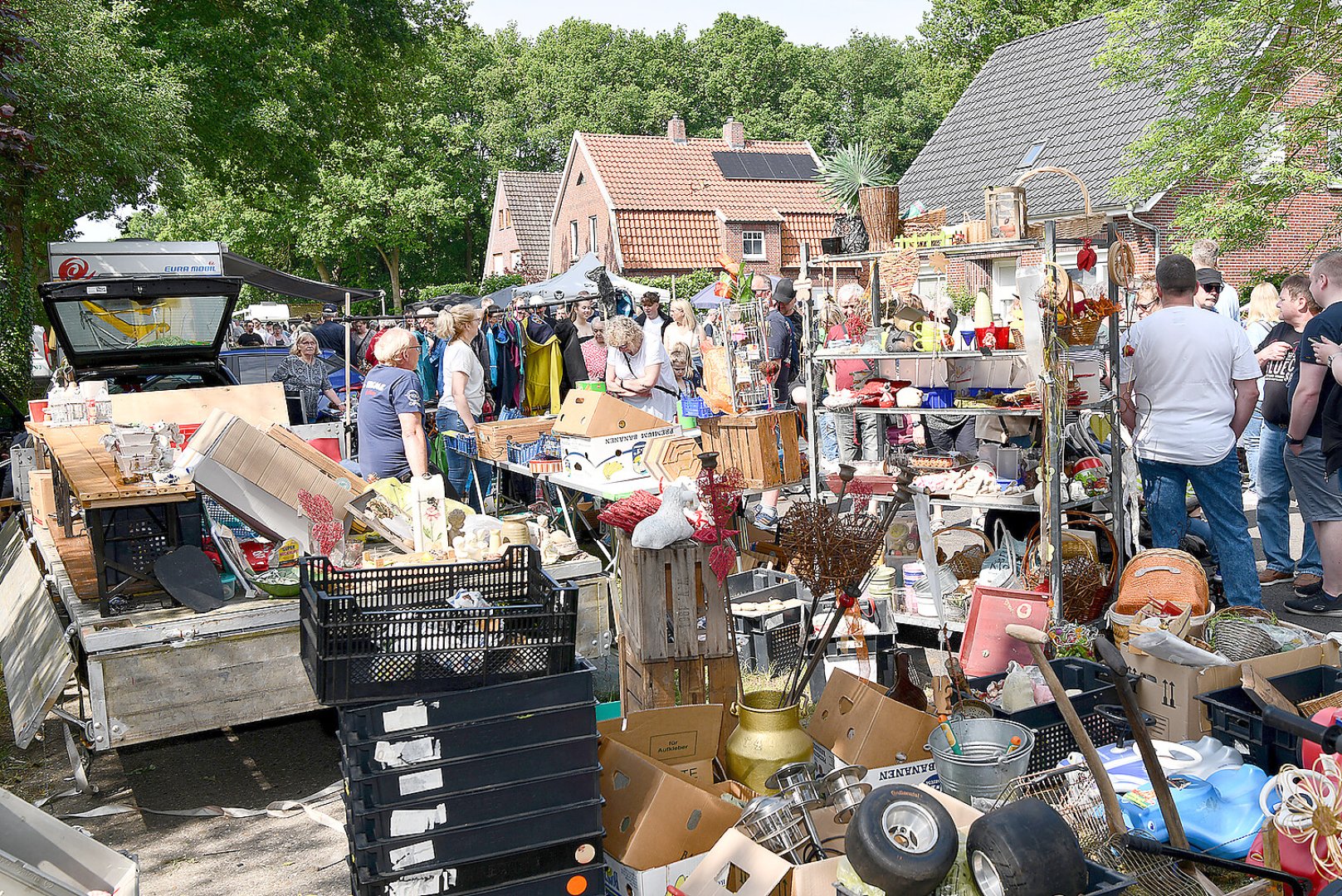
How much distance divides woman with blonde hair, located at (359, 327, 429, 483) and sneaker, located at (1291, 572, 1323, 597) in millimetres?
5498

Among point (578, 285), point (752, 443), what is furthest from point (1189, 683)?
point (578, 285)

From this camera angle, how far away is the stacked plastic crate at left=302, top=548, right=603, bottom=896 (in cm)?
289

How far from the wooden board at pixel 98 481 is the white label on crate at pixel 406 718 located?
7.54 feet

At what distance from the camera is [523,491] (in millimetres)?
9508

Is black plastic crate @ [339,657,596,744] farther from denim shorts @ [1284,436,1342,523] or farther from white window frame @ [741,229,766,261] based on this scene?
white window frame @ [741,229,766,261]

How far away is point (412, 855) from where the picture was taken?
2.90 metres

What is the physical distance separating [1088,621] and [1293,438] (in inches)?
66.2

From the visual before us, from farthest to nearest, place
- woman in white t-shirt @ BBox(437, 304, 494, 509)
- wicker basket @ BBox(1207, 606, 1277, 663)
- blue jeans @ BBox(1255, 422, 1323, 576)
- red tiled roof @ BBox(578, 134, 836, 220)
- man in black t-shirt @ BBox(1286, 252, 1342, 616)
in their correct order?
red tiled roof @ BBox(578, 134, 836, 220) → woman in white t-shirt @ BBox(437, 304, 494, 509) → blue jeans @ BBox(1255, 422, 1323, 576) → man in black t-shirt @ BBox(1286, 252, 1342, 616) → wicker basket @ BBox(1207, 606, 1277, 663)

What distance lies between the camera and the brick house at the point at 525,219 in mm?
45375

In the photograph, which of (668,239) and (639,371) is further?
(668,239)

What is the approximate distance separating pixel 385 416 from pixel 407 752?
396 centimetres

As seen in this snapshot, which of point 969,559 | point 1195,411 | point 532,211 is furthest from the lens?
point 532,211

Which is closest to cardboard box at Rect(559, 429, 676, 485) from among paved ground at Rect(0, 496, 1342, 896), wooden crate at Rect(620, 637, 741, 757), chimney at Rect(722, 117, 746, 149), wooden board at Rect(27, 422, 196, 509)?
paved ground at Rect(0, 496, 1342, 896)

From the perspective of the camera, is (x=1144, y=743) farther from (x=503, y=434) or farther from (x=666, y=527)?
(x=503, y=434)
